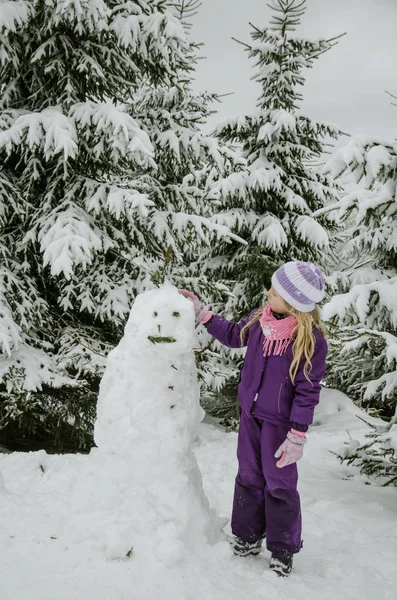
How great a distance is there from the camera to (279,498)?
2.95 metres

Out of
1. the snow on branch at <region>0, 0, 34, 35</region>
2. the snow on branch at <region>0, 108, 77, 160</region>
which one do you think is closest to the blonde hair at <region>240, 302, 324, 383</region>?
the snow on branch at <region>0, 108, 77, 160</region>

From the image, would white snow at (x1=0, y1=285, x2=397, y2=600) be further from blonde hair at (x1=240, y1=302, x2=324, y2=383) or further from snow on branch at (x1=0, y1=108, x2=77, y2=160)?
snow on branch at (x1=0, y1=108, x2=77, y2=160)

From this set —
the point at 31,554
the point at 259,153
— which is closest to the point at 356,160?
the point at 31,554

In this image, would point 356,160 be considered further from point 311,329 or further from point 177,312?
point 177,312

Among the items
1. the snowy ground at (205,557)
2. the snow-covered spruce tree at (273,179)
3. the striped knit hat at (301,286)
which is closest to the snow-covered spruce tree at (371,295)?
the snowy ground at (205,557)

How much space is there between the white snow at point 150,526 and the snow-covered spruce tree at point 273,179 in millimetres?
5289

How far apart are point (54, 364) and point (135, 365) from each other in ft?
8.67

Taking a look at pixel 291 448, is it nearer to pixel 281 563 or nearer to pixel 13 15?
pixel 281 563

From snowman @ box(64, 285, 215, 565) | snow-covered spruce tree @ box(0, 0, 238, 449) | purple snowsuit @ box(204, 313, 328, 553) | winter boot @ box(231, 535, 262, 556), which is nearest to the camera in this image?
snowman @ box(64, 285, 215, 565)

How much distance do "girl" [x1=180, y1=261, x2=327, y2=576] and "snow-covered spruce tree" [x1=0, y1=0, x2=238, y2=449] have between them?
2235 millimetres

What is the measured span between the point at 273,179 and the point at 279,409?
6.62 m

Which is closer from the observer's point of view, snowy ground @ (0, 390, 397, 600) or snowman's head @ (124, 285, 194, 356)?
snowy ground @ (0, 390, 397, 600)

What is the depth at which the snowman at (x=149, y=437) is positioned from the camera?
2.66 m

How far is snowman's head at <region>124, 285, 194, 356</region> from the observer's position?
109 inches
